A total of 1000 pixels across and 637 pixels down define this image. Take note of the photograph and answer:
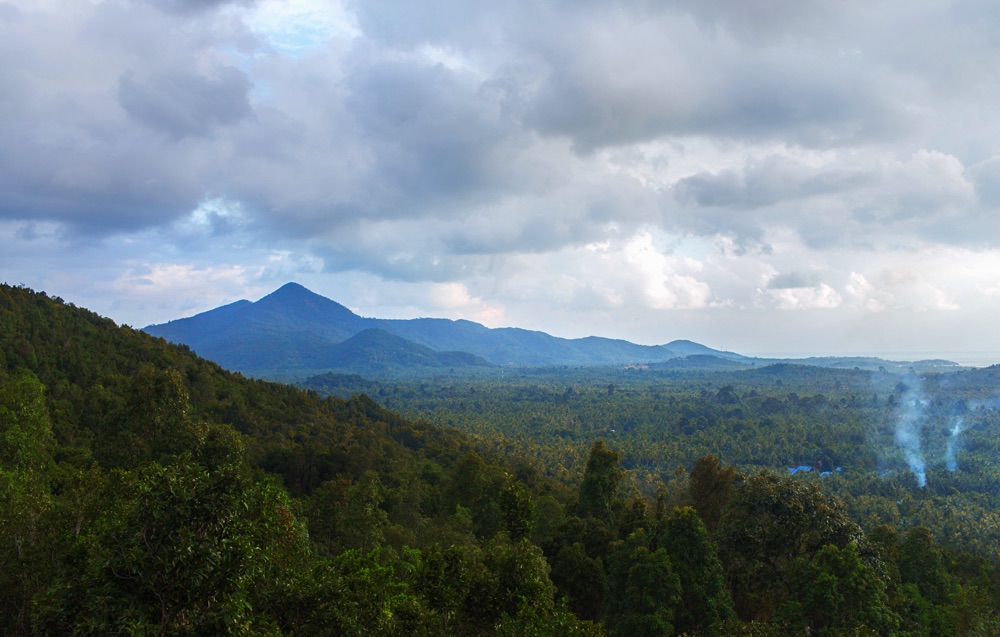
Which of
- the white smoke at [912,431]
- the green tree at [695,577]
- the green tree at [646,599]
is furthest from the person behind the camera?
the white smoke at [912,431]

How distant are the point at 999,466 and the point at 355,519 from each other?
329ft

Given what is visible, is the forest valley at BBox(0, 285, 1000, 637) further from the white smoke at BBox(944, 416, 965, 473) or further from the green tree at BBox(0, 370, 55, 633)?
the white smoke at BBox(944, 416, 965, 473)

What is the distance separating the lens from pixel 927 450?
99062mm

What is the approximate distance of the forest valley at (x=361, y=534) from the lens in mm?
8102

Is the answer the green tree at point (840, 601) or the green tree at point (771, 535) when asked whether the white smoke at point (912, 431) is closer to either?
the green tree at point (771, 535)

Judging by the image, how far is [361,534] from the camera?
27266mm

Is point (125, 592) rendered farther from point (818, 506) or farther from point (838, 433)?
point (838, 433)

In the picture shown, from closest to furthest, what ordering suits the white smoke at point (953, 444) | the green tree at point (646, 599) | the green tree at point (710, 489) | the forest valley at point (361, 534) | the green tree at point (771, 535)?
1. the forest valley at point (361, 534)
2. the green tree at point (646, 599)
3. the green tree at point (771, 535)
4. the green tree at point (710, 489)
5. the white smoke at point (953, 444)

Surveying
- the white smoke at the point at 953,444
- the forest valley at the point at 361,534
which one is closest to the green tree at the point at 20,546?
the forest valley at the point at 361,534

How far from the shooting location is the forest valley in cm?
810

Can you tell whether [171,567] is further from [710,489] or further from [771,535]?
[710,489]

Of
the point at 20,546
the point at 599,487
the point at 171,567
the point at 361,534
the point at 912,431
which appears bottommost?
the point at 912,431

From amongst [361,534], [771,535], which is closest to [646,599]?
[771,535]

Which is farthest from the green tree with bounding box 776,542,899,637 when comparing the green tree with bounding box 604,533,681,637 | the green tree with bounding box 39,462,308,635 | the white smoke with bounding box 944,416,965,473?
the white smoke with bounding box 944,416,965,473
